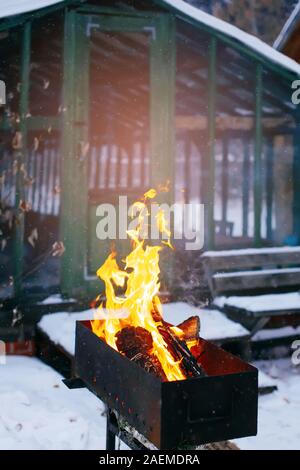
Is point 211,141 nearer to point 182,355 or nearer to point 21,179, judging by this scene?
point 21,179

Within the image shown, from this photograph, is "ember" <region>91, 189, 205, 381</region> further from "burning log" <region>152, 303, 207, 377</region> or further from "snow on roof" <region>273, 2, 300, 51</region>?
"snow on roof" <region>273, 2, 300, 51</region>

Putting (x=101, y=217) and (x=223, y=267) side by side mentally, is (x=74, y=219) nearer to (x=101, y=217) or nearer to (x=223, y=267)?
(x=101, y=217)

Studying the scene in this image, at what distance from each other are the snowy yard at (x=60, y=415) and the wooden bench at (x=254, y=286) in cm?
98

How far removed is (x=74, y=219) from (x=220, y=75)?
13.3 ft

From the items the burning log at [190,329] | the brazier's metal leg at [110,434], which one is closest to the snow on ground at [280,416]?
the brazier's metal leg at [110,434]

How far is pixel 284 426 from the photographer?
18.6ft

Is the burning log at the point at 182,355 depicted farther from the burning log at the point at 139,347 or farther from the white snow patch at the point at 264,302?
the white snow patch at the point at 264,302

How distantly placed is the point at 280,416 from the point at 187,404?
3.27 metres

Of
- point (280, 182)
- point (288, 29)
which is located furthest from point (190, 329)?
point (288, 29)

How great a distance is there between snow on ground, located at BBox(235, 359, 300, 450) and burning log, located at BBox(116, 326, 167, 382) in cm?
213

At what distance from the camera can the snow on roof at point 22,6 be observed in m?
7.04

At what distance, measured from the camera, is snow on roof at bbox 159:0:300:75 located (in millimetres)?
7934
